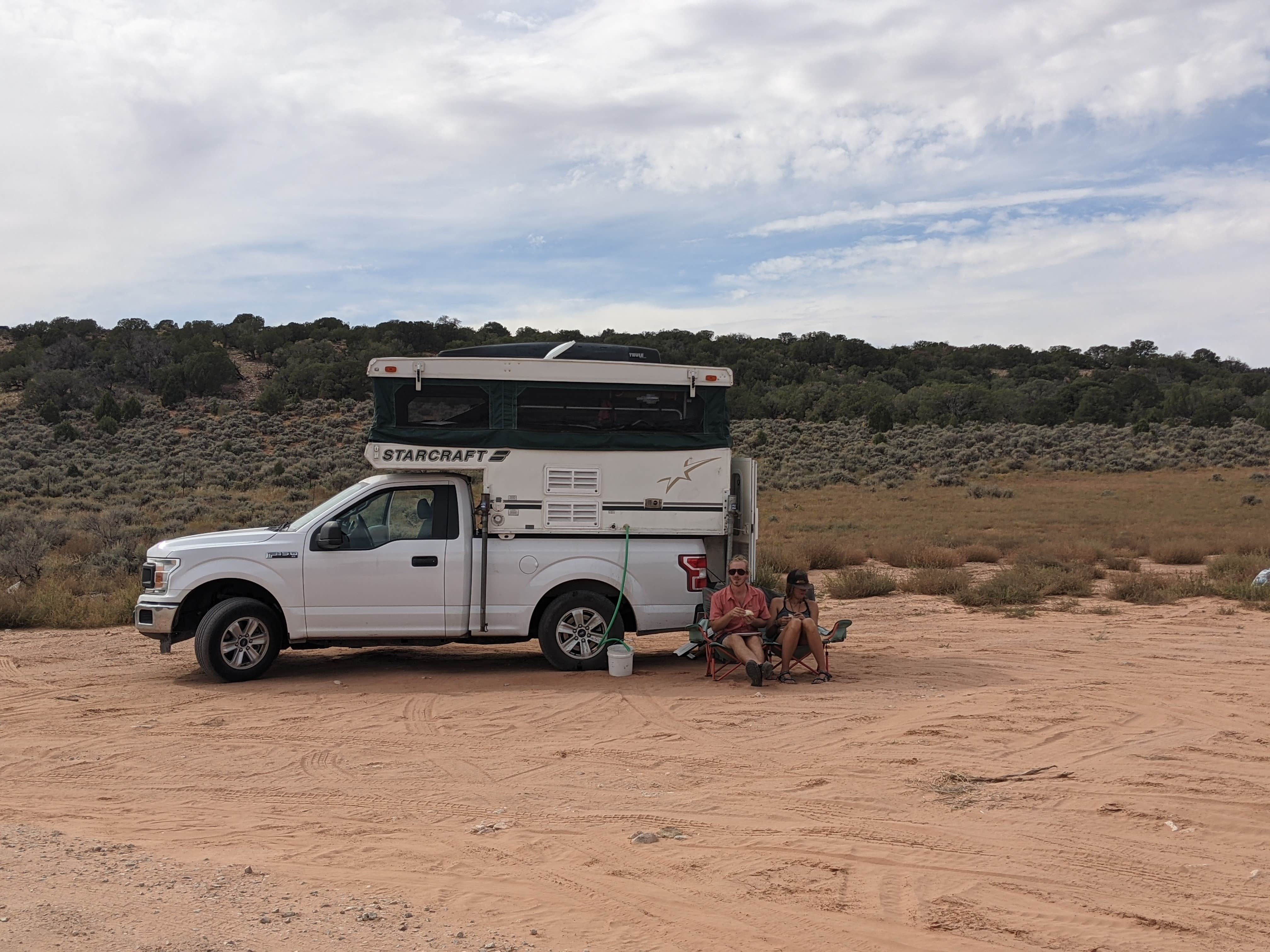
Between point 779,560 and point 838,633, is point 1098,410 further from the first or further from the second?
point 838,633

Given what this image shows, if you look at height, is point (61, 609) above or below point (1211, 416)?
below

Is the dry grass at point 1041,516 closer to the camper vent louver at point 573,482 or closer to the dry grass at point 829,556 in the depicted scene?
the dry grass at point 829,556

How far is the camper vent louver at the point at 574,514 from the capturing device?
10.5m

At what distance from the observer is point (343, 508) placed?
1012 cm

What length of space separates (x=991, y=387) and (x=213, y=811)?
2916 inches

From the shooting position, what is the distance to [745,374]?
7481 centimetres

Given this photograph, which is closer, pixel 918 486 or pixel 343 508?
pixel 343 508

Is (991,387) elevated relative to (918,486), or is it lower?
elevated

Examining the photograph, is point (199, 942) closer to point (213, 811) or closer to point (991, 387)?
point (213, 811)

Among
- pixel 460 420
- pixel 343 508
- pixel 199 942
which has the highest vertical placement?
pixel 460 420

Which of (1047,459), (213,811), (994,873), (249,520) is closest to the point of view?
(994,873)

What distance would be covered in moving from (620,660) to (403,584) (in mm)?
2045

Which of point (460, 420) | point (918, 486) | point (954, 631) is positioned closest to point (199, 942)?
point (460, 420)

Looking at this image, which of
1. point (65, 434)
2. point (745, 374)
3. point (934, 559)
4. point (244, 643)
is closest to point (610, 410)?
point (244, 643)
